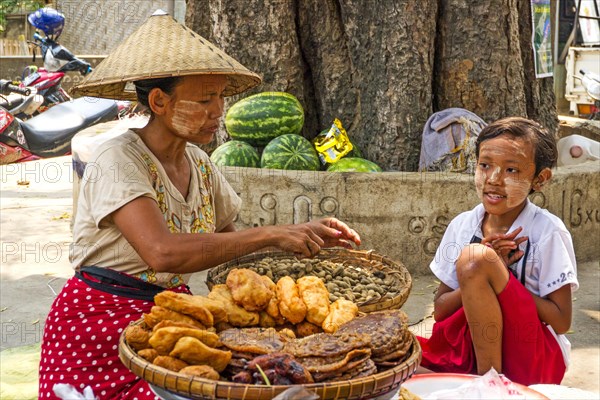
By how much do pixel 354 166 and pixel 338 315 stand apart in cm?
356

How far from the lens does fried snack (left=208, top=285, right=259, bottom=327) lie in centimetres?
216

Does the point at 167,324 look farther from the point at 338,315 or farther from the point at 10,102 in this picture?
the point at 10,102

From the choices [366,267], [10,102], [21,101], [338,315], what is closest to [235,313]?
[338,315]

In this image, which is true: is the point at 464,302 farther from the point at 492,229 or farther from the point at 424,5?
the point at 424,5

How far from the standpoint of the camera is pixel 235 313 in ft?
7.09

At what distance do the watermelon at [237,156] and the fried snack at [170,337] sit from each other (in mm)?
4037

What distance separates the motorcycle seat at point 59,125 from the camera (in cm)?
1069

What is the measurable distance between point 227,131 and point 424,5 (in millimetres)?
1990

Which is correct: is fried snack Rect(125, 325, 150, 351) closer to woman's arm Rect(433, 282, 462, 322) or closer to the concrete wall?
woman's arm Rect(433, 282, 462, 322)

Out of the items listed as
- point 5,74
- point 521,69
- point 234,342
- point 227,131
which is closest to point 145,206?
point 234,342

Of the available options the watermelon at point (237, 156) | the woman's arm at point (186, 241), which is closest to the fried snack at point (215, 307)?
the woman's arm at point (186, 241)

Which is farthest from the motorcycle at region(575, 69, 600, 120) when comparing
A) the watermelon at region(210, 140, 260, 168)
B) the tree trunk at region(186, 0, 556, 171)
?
the watermelon at region(210, 140, 260, 168)

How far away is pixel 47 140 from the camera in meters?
10.8

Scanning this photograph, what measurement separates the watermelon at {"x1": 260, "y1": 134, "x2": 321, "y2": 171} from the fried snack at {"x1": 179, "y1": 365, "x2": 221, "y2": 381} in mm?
3982
